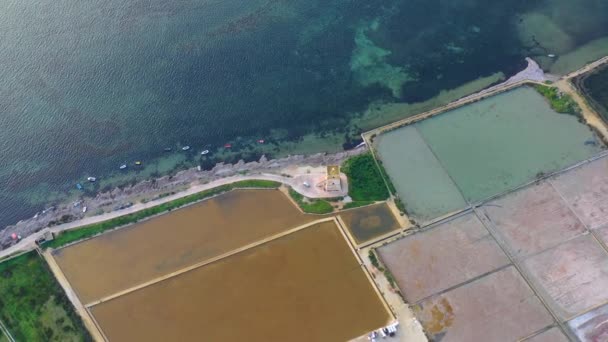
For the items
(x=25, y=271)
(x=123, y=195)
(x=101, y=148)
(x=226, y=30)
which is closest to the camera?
(x=25, y=271)

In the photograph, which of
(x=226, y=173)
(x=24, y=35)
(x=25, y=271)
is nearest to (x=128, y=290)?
(x=25, y=271)

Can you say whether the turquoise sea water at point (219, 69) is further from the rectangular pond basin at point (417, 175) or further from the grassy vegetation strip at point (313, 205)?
the grassy vegetation strip at point (313, 205)

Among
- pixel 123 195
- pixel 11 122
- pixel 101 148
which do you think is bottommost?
pixel 123 195

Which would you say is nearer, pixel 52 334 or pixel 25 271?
pixel 52 334

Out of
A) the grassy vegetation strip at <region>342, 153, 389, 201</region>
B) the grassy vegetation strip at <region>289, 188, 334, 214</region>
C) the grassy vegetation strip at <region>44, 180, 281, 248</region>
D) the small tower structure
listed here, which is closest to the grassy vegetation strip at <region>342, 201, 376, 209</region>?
the grassy vegetation strip at <region>342, 153, 389, 201</region>

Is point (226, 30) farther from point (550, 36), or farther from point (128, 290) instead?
point (550, 36)

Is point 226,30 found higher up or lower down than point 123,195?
higher up

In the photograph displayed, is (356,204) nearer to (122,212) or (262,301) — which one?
(262,301)
